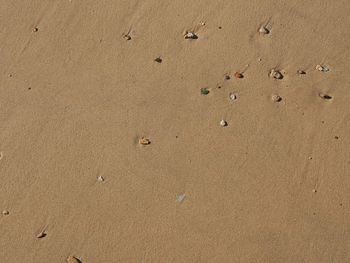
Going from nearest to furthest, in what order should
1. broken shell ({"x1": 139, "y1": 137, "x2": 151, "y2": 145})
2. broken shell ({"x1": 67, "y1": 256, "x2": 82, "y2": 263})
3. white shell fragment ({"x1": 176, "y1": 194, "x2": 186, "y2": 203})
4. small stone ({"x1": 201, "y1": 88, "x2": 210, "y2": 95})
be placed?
broken shell ({"x1": 67, "y1": 256, "x2": 82, "y2": 263})
white shell fragment ({"x1": 176, "y1": 194, "x2": 186, "y2": 203})
broken shell ({"x1": 139, "y1": 137, "x2": 151, "y2": 145})
small stone ({"x1": 201, "y1": 88, "x2": 210, "y2": 95})

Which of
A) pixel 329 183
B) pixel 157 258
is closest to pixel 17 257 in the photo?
pixel 157 258

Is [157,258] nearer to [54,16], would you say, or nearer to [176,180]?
[176,180]

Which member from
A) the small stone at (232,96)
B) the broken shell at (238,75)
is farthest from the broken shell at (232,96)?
the broken shell at (238,75)

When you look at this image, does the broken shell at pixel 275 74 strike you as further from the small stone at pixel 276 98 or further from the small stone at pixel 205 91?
the small stone at pixel 205 91

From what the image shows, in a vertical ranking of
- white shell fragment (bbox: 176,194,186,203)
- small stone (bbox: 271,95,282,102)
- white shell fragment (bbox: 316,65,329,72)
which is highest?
white shell fragment (bbox: 316,65,329,72)

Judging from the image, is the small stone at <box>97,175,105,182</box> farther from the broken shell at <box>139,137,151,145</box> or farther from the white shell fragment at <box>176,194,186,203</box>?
the white shell fragment at <box>176,194,186,203</box>

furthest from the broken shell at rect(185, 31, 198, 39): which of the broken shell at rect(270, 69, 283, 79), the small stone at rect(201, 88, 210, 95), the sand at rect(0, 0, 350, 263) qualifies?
the broken shell at rect(270, 69, 283, 79)

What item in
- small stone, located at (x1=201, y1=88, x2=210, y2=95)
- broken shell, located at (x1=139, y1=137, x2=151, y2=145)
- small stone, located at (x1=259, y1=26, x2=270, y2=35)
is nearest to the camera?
broken shell, located at (x1=139, y1=137, x2=151, y2=145)

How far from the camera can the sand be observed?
4926mm

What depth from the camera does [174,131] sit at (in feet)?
16.9

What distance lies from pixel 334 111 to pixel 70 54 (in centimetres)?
277

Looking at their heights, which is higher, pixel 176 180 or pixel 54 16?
pixel 54 16

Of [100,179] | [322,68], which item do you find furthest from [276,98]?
[100,179]

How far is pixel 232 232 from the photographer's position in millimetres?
4918
